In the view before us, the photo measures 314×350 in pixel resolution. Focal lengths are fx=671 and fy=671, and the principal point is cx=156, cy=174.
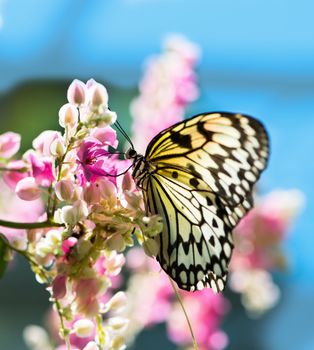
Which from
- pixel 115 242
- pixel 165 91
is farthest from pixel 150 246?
pixel 165 91

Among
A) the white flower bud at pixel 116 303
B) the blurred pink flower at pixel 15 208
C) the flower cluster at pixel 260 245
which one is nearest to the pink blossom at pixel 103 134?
the white flower bud at pixel 116 303

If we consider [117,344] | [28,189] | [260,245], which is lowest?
[117,344]

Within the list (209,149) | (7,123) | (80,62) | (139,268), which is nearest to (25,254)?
(209,149)

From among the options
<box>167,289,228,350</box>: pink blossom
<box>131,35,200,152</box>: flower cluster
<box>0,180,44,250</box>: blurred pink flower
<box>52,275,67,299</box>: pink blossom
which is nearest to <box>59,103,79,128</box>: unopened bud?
<box>52,275,67,299</box>: pink blossom

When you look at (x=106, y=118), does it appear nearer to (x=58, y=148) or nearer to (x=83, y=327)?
(x=58, y=148)

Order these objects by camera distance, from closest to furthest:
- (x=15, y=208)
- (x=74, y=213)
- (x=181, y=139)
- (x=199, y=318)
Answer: (x=74, y=213)
(x=181, y=139)
(x=15, y=208)
(x=199, y=318)

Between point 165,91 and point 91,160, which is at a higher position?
point 165,91
